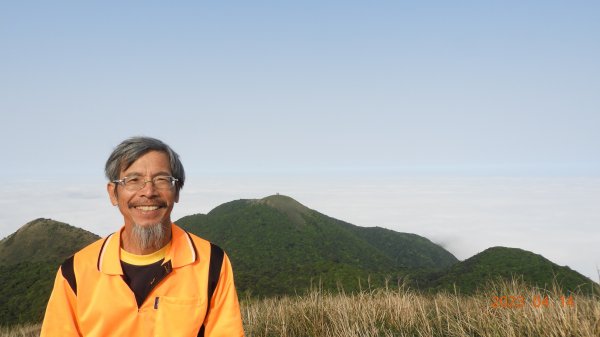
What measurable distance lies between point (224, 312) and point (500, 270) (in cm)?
4564

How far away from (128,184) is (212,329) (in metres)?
1.24

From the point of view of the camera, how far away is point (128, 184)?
3.37 m

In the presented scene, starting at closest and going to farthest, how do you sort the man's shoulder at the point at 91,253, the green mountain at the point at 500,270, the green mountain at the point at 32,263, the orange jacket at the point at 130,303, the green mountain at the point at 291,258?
the orange jacket at the point at 130,303, the man's shoulder at the point at 91,253, the green mountain at the point at 32,263, the green mountain at the point at 291,258, the green mountain at the point at 500,270

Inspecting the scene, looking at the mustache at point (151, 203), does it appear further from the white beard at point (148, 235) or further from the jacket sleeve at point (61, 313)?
the jacket sleeve at point (61, 313)

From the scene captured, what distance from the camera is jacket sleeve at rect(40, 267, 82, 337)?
10.6ft

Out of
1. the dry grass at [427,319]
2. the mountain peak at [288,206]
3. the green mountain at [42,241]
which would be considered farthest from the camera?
the mountain peak at [288,206]

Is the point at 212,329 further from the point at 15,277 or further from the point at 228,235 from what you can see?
the point at 228,235

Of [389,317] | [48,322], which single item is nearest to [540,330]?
[389,317]

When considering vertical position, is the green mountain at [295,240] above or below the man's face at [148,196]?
below

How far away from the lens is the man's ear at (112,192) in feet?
11.5

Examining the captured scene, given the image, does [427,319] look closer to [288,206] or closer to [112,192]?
[112,192]

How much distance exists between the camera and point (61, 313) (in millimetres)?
3238
